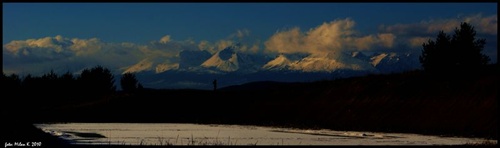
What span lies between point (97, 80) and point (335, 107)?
403 ft

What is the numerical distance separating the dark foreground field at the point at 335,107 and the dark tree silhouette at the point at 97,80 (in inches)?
2422

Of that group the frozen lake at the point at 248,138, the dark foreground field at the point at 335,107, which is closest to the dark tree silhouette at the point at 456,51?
the dark foreground field at the point at 335,107

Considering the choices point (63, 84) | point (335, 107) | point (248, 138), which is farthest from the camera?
point (63, 84)

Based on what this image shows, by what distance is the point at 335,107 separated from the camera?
7812 cm

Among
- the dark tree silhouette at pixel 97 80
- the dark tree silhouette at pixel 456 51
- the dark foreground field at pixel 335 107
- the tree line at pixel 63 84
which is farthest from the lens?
the dark tree silhouette at pixel 97 80

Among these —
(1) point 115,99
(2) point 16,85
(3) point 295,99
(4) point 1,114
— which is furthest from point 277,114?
(2) point 16,85

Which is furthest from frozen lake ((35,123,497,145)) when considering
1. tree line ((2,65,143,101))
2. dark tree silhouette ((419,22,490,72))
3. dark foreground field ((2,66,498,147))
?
tree line ((2,65,143,101))

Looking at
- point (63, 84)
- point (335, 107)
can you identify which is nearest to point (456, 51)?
point (335, 107)

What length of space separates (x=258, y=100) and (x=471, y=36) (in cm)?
2724

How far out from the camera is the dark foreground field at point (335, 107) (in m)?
56.9

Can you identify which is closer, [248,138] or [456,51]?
[248,138]

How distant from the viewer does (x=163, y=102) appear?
356ft

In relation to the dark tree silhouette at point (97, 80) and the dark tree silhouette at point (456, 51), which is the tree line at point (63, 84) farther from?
the dark tree silhouette at point (456, 51)

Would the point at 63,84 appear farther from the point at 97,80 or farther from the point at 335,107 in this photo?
the point at 335,107
